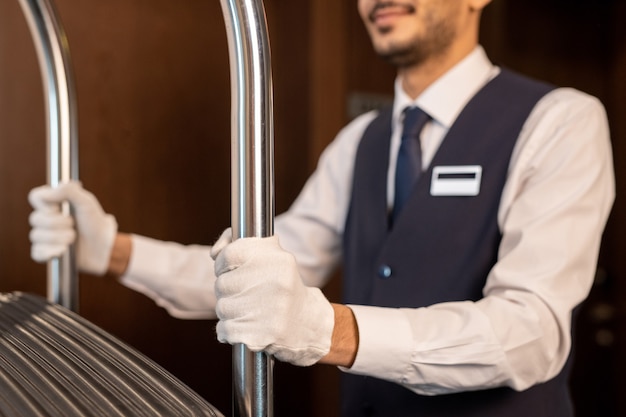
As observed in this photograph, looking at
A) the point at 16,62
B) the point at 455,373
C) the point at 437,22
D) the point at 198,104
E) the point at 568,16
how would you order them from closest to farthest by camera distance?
1. the point at 455,373
2. the point at 437,22
3. the point at 16,62
4. the point at 198,104
5. the point at 568,16

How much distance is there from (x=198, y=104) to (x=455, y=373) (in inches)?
46.6

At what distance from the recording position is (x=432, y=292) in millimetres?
1046

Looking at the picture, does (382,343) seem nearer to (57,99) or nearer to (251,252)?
(251,252)

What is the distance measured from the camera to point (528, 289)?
2.89 ft

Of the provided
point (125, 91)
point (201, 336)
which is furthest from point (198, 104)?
point (201, 336)

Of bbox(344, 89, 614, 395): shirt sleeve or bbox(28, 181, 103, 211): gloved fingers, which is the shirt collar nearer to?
bbox(344, 89, 614, 395): shirt sleeve

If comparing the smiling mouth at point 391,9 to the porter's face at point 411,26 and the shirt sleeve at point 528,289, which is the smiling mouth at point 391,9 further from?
the shirt sleeve at point 528,289

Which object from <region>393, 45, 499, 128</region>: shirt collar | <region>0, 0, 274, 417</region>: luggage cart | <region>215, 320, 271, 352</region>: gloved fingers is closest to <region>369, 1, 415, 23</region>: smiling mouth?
<region>393, 45, 499, 128</region>: shirt collar

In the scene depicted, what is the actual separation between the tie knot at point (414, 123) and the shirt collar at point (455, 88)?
0.03 feet

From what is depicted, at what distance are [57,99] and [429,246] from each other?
1.86 feet

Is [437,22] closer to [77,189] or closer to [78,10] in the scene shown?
[77,189]

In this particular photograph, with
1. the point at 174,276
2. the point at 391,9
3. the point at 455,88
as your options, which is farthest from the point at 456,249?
the point at 174,276

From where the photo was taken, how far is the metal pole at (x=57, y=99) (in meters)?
1.00

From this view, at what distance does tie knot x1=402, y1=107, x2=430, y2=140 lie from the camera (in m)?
1.18
